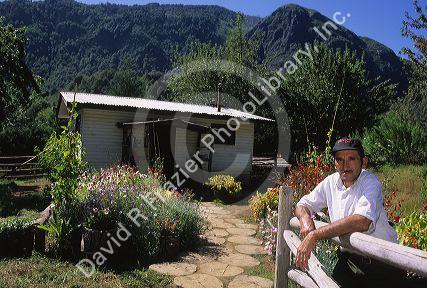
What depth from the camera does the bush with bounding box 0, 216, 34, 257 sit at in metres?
6.00

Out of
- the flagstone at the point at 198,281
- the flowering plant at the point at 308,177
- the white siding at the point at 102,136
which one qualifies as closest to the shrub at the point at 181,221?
the flagstone at the point at 198,281

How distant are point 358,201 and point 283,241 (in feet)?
4.47

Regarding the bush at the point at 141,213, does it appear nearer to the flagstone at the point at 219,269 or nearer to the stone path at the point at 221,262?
the stone path at the point at 221,262

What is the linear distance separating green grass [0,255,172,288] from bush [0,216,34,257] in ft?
1.14

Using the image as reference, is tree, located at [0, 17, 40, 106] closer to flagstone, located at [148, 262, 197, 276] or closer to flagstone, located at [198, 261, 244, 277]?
flagstone, located at [148, 262, 197, 276]

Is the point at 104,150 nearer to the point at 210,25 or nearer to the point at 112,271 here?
the point at 112,271

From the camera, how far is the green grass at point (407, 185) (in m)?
9.10

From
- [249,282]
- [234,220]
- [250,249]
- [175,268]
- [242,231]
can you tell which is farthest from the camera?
[234,220]

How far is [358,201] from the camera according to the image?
2686 mm

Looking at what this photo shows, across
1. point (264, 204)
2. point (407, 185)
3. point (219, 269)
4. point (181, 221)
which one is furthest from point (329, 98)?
point (219, 269)

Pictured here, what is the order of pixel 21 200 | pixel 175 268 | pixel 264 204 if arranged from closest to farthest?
pixel 175 268, pixel 264 204, pixel 21 200

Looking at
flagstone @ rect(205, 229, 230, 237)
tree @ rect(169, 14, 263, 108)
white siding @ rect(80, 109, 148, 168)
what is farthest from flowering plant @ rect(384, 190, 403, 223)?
tree @ rect(169, 14, 263, 108)

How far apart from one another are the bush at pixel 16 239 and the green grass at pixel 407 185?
7096 millimetres

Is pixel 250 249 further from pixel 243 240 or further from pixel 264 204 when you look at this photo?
pixel 264 204
